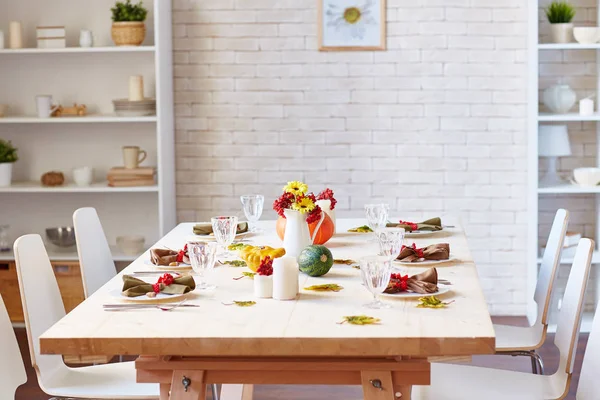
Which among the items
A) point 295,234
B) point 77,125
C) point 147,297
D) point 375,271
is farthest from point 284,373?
point 77,125

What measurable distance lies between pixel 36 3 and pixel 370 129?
6.54 ft

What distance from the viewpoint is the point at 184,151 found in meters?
5.26

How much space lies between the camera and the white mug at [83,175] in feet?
16.5

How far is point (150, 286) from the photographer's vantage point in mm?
2475

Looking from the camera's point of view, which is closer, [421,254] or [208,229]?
[421,254]

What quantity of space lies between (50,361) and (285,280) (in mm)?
913

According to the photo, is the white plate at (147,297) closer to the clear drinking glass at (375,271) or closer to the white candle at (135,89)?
the clear drinking glass at (375,271)

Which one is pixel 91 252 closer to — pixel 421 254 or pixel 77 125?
pixel 421 254

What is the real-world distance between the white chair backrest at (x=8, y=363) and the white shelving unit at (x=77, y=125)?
2.62 m

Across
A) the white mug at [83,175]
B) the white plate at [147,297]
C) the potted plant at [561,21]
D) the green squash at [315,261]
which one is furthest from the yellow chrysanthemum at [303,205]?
the potted plant at [561,21]

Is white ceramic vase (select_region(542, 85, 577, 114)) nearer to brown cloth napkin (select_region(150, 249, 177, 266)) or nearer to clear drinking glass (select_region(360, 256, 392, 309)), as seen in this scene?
brown cloth napkin (select_region(150, 249, 177, 266))

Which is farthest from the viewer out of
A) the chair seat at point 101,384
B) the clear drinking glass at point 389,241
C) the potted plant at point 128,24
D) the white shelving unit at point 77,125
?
the white shelving unit at point 77,125

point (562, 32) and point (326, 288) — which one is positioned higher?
point (562, 32)

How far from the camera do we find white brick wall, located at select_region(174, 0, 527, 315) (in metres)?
5.09
